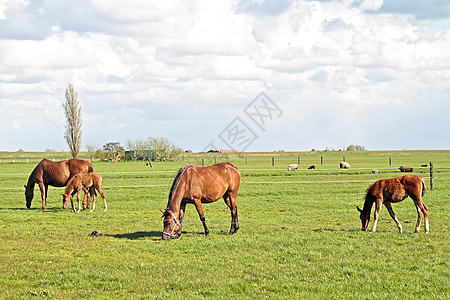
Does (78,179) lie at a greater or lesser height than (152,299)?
greater

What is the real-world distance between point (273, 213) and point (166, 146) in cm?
8170

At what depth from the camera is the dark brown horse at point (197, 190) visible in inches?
528

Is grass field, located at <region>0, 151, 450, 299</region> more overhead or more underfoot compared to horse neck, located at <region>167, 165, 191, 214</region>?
more underfoot

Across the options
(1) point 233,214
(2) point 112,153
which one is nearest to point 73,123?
(2) point 112,153

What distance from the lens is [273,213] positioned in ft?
65.7

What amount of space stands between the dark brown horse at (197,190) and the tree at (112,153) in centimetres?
8405

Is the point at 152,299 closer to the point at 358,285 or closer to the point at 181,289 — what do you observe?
the point at 181,289

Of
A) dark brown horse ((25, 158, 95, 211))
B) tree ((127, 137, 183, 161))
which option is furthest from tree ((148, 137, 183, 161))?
dark brown horse ((25, 158, 95, 211))

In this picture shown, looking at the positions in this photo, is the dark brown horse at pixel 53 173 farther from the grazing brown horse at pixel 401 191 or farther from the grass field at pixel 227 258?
the grazing brown horse at pixel 401 191

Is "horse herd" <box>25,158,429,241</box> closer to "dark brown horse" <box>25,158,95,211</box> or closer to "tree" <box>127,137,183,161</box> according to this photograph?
"dark brown horse" <box>25,158,95,211</box>

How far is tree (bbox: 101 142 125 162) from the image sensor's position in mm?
95625

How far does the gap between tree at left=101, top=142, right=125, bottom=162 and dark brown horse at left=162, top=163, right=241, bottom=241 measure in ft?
276

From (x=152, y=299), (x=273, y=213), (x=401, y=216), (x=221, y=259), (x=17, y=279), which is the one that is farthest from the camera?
(x=273, y=213)

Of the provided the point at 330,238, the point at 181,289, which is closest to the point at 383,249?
the point at 330,238
